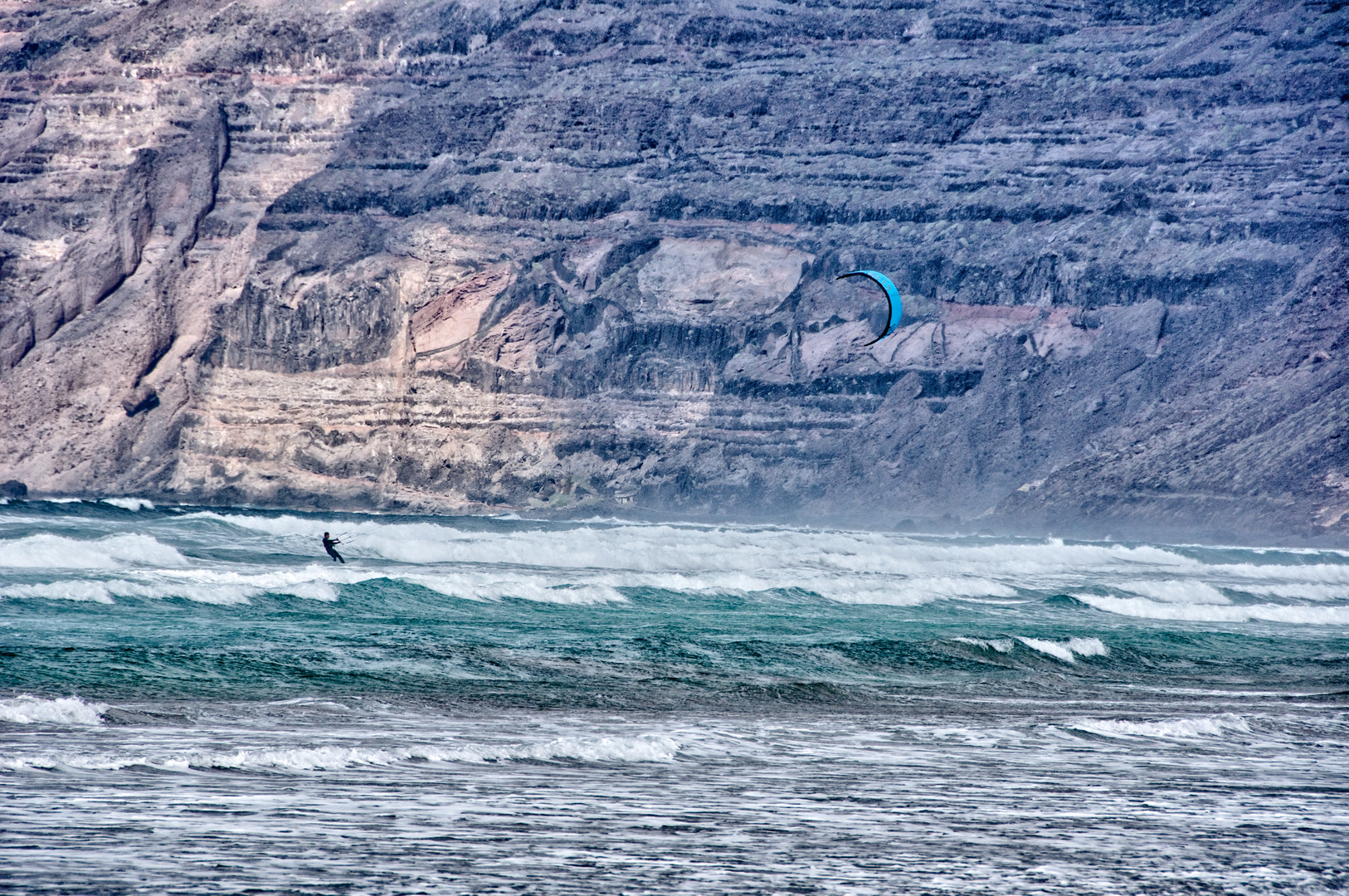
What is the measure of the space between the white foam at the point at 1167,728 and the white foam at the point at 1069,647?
17.6 feet

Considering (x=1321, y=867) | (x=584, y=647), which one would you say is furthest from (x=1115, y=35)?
(x=1321, y=867)

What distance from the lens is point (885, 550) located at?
4138 cm

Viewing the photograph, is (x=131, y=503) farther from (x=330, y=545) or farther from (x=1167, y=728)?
(x=1167, y=728)

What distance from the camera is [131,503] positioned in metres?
60.9

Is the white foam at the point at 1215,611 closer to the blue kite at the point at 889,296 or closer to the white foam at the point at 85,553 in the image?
the blue kite at the point at 889,296

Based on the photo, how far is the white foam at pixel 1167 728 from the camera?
37.6 feet

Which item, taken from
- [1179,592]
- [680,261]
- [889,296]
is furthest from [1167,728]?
[680,261]

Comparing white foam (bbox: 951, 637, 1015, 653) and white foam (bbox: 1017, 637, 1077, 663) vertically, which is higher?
white foam (bbox: 951, 637, 1015, 653)

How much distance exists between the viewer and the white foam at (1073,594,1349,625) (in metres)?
25.4

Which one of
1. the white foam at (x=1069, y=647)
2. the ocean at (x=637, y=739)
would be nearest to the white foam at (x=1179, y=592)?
the ocean at (x=637, y=739)

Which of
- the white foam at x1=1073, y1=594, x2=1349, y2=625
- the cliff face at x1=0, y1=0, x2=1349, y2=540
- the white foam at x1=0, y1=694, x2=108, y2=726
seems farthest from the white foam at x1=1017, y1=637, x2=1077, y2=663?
the cliff face at x1=0, y1=0, x2=1349, y2=540

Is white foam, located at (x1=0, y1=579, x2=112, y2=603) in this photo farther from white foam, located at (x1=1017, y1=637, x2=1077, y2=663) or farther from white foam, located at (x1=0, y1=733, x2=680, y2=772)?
white foam, located at (x1=1017, y1=637, x2=1077, y2=663)

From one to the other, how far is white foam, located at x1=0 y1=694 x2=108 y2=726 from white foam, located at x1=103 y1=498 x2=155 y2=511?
47326 mm

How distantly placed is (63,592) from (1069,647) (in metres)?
14.2
